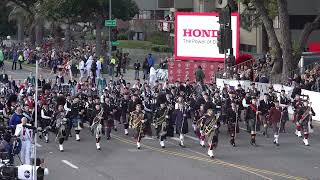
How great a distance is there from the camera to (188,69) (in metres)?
42.8

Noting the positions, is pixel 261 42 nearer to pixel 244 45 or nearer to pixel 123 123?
pixel 244 45

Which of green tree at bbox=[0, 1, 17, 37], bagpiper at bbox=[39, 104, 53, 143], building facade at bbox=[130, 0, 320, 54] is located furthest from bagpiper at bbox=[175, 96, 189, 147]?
green tree at bbox=[0, 1, 17, 37]

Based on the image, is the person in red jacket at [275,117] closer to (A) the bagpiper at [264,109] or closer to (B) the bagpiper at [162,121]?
(A) the bagpiper at [264,109]

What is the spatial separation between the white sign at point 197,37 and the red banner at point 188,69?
29cm

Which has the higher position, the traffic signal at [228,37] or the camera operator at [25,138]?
the traffic signal at [228,37]

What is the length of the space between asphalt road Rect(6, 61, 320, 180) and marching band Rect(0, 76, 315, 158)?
0.36 meters

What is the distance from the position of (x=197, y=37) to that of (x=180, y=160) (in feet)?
67.6

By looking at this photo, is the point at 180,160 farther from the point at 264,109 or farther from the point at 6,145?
the point at 6,145

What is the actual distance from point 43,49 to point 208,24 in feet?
75.6

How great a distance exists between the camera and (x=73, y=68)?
156 feet

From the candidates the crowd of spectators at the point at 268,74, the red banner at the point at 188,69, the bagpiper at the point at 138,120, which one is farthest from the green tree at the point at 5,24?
the bagpiper at the point at 138,120

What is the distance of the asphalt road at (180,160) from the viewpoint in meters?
20.3

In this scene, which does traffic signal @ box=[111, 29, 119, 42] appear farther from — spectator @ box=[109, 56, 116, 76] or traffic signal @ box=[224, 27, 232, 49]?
traffic signal @ box=[224, 27, 232, 49]

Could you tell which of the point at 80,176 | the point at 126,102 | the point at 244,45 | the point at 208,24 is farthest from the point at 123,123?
the point at 244,45
